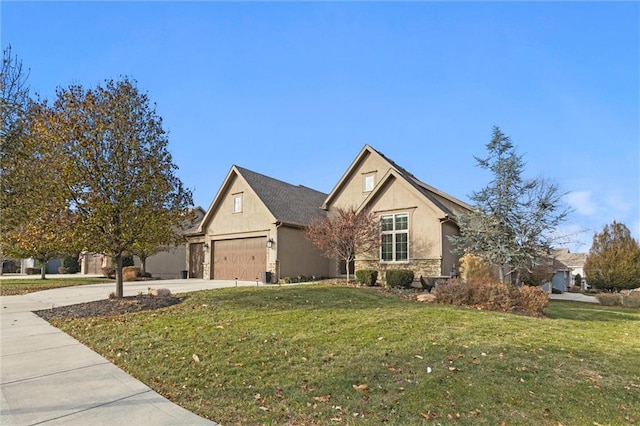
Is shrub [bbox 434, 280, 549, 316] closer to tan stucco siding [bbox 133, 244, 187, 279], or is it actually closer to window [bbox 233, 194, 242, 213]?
window [bbox 233, 194, 242, 213]

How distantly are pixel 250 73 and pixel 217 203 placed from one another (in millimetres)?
12331

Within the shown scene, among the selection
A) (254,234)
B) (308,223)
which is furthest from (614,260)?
(254,234)

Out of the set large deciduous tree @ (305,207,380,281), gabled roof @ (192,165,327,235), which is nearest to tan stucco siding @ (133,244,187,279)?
gabled roof @ (192,165,327,235)

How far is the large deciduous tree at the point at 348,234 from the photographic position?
18484 millimetres

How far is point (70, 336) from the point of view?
7.76m

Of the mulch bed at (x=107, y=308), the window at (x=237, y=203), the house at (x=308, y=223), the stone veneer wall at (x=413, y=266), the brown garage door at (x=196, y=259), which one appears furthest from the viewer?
the brown garage door at (x=196, y=259)

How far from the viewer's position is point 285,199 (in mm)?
25828

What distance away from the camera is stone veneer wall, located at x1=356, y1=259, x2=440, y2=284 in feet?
60.2

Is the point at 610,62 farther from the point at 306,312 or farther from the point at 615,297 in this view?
the point at 306,312

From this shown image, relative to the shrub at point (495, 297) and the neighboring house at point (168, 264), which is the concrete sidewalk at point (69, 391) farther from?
the neighboring house at point (168, 264)

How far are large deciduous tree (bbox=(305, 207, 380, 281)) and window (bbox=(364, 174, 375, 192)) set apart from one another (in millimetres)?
3481

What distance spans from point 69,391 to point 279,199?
2060 cm

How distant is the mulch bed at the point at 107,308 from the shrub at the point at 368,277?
8.83 m

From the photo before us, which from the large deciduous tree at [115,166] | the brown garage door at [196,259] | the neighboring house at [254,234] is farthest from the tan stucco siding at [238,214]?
the large deciduous tree at [115,166]
